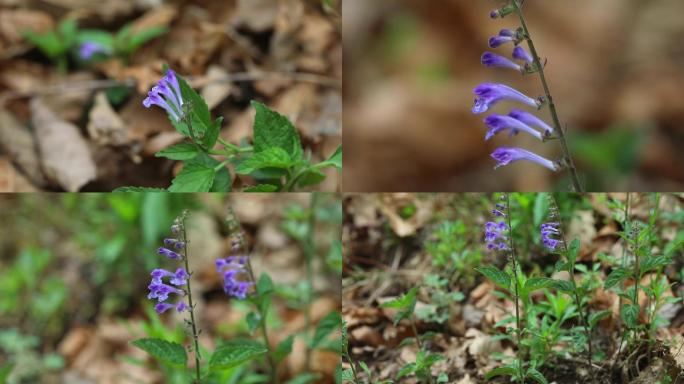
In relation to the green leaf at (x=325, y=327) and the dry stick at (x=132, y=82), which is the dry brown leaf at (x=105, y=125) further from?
the green leaf at (x=325, y=327)

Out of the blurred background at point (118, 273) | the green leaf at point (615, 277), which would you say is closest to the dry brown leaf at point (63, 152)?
the blurred background at point (118, 273)

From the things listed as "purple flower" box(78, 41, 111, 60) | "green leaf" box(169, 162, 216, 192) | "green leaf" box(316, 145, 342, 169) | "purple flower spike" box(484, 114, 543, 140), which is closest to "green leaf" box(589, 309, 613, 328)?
"purple flower spike" box(484, 114, 543, 140)

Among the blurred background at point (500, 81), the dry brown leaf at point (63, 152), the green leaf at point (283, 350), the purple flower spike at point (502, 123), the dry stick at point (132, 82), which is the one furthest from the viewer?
the blurred background at point (500, 81)

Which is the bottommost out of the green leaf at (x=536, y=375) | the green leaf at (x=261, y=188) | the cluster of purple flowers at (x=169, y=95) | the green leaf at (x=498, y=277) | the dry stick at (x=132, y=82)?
the green leaf at (x=536, y=375)

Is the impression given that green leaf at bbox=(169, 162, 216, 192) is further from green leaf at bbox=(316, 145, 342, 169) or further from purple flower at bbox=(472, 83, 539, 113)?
purple flower at bbox=(472, 83, 539, 113)

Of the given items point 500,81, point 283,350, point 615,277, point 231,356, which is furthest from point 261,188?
point 500,81

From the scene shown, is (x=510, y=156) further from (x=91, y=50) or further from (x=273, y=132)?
(x=91, y=50)

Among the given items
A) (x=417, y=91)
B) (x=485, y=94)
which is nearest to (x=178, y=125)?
(x=485, y=94)
